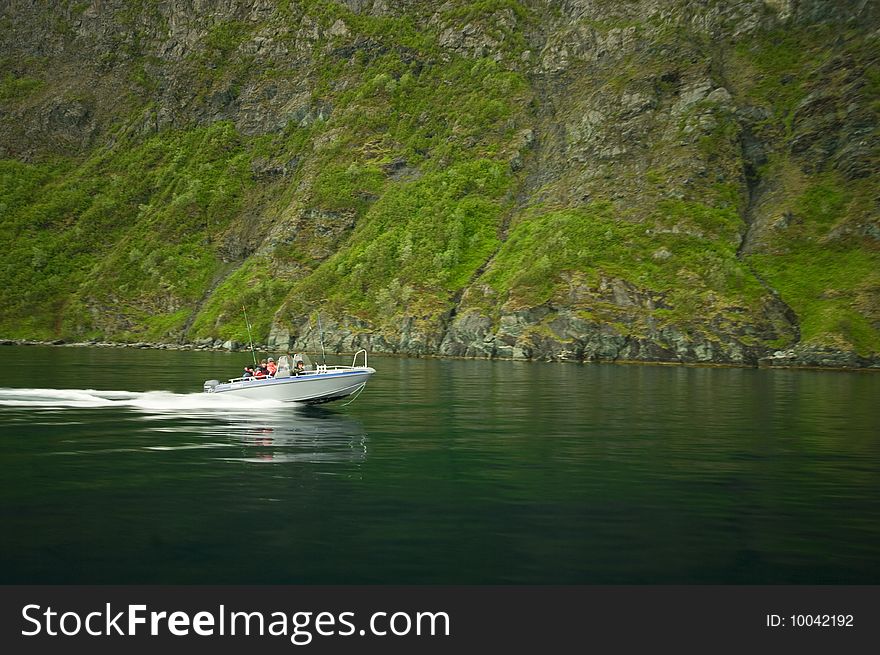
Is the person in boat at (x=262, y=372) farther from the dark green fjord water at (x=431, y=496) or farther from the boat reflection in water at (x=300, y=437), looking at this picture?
the boat reflection in water at (x=300, y=437)

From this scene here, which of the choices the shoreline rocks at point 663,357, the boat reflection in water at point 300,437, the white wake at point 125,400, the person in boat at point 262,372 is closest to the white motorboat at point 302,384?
the person in boat at point 262,372

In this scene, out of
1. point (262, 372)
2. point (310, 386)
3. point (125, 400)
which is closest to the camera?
point (310, 386)

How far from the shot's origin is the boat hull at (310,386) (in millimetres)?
44406

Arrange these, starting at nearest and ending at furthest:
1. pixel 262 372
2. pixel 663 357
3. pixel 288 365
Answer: pixel 288 365 < pixel 262 372 < pixel 663 357

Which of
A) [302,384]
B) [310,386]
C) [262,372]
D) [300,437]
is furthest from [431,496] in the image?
[262,372]

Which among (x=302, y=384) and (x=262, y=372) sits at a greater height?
(x=262, y=372)

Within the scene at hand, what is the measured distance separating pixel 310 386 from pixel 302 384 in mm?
545

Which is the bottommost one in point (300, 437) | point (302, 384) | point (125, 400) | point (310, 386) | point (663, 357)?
point (663, 357)

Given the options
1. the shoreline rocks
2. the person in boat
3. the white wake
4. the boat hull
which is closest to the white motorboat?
the boat hull

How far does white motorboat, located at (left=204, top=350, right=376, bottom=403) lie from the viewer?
4444 cm

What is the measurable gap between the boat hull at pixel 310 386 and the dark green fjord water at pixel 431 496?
3.67 feet

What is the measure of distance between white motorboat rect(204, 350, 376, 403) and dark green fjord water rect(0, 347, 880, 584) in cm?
116

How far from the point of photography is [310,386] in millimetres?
44531

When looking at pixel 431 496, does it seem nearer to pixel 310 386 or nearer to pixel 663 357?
pixel 310 386
